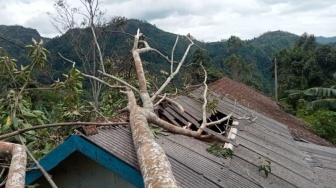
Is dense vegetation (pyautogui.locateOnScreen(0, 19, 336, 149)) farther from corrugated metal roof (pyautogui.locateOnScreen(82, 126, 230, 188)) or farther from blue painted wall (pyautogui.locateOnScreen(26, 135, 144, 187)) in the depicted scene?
corrugated metal roof (pyautogui.locateOnScreen(82, 126, 230, 188))

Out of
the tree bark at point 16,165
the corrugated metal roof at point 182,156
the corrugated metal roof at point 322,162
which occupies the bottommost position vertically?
the corrugated metal roof at point 322,162

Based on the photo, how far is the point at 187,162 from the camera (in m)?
3.95

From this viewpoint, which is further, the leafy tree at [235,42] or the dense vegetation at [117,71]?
the leafy tree at [235,42]

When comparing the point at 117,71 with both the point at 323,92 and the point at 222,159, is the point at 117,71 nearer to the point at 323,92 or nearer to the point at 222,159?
the point at 222,159

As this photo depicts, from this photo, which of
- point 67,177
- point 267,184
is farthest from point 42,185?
point 267,184

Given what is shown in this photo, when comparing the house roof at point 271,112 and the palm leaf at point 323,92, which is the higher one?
the house roof at point 271,112

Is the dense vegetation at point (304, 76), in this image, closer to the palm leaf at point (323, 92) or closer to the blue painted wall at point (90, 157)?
the palm leaf at point (323, 92)

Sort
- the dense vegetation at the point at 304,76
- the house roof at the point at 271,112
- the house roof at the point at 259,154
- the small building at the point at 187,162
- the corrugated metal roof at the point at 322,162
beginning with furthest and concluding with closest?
the dense vegetation at the point at 304,76 < the house roof at the point at 271,112 < the corrugated metal roof at the point at 322,162 < the house roof at the point at 259,154 < the small building at the point at 187,162

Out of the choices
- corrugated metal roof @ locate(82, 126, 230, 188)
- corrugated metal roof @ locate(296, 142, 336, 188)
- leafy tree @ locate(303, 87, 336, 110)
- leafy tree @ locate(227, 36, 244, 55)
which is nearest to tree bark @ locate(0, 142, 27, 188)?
corrugated metal roof @ locate(82, 126, 230, 188)

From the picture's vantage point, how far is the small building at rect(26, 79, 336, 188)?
3.37 m

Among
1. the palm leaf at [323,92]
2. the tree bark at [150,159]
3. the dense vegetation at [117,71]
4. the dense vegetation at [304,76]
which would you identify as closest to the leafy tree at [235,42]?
the dense vegetation at [117,71]

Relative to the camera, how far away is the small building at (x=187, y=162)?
3365 mm

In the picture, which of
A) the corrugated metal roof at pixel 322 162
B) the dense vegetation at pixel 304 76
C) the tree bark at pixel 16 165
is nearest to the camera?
the tree bark at pixel 16 165

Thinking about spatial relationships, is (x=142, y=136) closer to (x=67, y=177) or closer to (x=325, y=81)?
(x=67, y=177)
